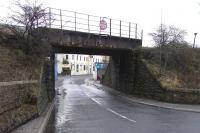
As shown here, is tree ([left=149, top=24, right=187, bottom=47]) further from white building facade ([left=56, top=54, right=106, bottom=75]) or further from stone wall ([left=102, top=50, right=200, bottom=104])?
white building facade ([left=56, top=54, right=106, bottom=75])

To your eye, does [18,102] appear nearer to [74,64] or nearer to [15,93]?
[15,93]

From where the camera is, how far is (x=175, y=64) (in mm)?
34000

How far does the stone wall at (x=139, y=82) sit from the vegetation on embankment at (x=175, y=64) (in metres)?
0.72

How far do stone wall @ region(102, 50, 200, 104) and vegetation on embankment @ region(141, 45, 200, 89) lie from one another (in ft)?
2.36

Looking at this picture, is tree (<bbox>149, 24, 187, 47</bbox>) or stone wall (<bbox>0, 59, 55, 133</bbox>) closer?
stone wall (<bbox>0, 59, 55, 133</bbox>)

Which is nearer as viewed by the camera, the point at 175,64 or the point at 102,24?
the point at 102,24

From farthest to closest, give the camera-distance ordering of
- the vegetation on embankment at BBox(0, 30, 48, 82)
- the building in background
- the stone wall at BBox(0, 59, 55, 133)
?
1. the building in background
2. the vegetation on embankment at BBox(0, 30, 48, 82)
3. the stone wall at BBox(0, 59, 55, 133)

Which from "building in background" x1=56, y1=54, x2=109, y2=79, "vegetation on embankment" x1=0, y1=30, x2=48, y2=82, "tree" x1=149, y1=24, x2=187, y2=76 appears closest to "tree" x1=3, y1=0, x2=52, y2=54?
"vegetation on embankment" x1=0, y1=30, x2=48, y2=82

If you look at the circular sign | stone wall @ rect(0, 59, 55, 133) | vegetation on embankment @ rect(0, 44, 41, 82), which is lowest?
stone wall @ rect(0, 59, 55, 133)

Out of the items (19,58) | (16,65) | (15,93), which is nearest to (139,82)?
(19,58)

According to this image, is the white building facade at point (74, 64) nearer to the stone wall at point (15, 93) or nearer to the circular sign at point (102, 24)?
the circular sign at point (102, 24)

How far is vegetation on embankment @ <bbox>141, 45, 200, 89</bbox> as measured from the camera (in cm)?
3092

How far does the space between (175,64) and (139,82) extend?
12.3ft

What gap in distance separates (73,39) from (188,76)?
34.2ft
